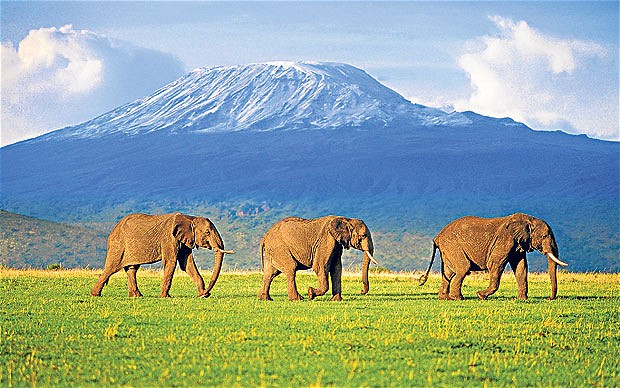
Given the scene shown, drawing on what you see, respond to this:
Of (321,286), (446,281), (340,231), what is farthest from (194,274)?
(446,281)

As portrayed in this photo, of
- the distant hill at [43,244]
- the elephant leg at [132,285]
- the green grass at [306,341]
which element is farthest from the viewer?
the distant hill at [43,244]

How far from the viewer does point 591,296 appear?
3162 centimetres

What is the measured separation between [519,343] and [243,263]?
159391mm

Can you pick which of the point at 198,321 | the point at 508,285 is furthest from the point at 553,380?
the point at 508,285

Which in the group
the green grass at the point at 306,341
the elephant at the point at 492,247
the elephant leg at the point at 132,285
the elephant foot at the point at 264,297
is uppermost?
the elephant at the point at 492,247

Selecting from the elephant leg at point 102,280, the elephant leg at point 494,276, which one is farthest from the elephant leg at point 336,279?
the elephant leg at point 102,280

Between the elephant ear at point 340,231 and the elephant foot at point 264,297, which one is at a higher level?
the elephant ear at point 340,231

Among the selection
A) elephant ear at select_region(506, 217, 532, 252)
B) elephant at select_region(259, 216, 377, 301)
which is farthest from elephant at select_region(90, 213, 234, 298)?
elephant ear at select_region(506, 217, 532, 252)

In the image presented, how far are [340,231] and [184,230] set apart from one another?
173 inches

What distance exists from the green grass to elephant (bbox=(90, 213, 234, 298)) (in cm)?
74

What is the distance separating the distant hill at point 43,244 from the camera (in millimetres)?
111812

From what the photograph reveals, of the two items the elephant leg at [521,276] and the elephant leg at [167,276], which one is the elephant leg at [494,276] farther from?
the elephant leg at [167,276]

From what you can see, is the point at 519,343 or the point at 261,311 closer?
the point at 519,343

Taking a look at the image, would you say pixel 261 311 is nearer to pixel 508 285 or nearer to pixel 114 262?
pixel 114 262
